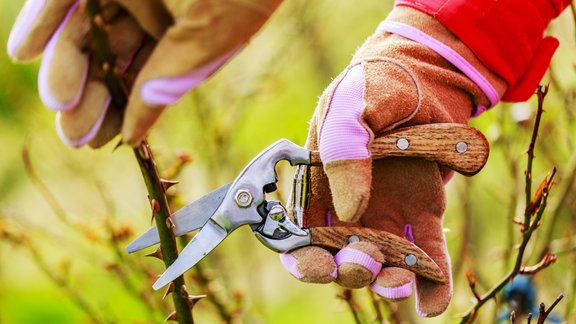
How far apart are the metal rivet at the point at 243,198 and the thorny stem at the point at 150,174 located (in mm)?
112

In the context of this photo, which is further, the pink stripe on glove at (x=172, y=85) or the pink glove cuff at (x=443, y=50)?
the pink glove cuff at (x=443, y=50)

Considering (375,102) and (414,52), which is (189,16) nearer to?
(375,102)

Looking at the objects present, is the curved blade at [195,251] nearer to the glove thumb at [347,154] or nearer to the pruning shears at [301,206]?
the pruning shears at [301,206]

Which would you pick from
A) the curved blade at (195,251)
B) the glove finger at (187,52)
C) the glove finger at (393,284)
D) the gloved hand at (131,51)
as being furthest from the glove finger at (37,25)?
the glove finger at (393,284)

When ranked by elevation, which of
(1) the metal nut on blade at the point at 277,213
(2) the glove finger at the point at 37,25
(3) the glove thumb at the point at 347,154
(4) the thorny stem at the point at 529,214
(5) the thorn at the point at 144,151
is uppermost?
(2) the glove finger at the point at 37,25

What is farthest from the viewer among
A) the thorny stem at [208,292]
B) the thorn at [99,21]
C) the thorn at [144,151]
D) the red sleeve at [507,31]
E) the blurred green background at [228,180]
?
the blurred green background at [228,180]

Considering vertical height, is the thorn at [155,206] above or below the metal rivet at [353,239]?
above

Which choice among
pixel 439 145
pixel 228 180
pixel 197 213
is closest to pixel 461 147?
pixel 439 145

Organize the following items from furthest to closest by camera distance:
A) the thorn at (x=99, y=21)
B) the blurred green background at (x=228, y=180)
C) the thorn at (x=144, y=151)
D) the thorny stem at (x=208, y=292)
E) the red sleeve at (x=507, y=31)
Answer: the blurred green background at (x=228, y=180), the thorny stem at (x=208, y=292), the red sleeve at (x=507, y=31), the thorn at (x=144, y=151), the thorn at (x=99, y=21)

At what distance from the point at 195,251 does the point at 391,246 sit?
1.00 ft

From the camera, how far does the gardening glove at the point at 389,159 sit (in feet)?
3.51

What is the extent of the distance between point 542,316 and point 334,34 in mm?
4122

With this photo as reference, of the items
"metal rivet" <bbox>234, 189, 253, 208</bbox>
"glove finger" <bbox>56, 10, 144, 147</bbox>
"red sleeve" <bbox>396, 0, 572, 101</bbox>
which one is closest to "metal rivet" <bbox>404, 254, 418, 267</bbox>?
Result: "metal rivet" <bbox>234, 189, 253, 208</bbox>

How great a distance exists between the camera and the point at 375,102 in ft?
3.60
